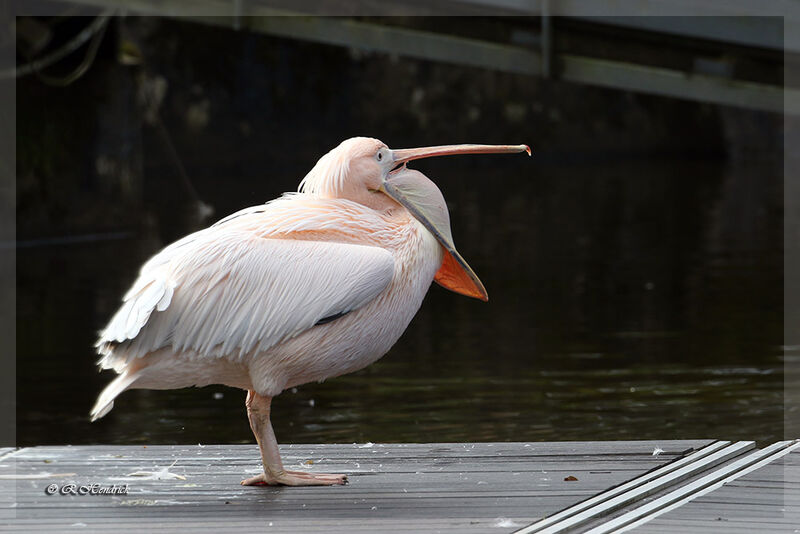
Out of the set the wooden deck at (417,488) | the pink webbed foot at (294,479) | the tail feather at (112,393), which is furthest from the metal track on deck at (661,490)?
the tail feather at (112,393)

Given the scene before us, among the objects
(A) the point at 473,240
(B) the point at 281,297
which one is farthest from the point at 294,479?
(A) the point at 473,240

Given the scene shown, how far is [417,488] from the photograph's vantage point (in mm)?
3771

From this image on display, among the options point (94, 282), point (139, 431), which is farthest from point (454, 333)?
point (94, 282)

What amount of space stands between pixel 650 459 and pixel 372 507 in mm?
987

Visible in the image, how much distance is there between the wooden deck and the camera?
11.3ft

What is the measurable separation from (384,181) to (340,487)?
92 cm

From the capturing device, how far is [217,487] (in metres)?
3.81

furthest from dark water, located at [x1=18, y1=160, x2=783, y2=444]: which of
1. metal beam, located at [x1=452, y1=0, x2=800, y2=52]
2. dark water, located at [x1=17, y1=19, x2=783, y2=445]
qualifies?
metal beam, located at [x1=452, y1=0, x2=800, y2=52]

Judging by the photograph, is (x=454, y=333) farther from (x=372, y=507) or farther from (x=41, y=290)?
(x=372, y=507)

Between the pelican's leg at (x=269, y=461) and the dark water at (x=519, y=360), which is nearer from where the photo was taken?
the pelican's leg at (x=269, y=461)

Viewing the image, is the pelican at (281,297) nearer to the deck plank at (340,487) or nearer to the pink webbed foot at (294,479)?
the pink webbed foot at (294,479)

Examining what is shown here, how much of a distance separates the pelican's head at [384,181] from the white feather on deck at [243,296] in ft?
0.78

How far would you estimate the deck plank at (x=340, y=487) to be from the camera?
346 centimetres

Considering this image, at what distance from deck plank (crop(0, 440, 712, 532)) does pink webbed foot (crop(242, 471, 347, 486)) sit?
3 centimetres
